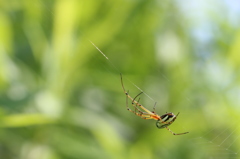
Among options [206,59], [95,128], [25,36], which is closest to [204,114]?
[206,59]

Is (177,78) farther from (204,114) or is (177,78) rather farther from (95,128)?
(95,128)

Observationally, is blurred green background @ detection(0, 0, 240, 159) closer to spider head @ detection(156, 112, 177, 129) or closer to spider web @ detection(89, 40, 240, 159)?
spider web @ detection(89, 40, 240, 159)

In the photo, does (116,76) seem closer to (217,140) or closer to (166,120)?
(166,120)

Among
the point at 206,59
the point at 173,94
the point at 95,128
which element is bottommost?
the point at 95,128

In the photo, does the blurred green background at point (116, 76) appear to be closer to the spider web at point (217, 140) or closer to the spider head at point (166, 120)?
the spider web at point (217, 140)

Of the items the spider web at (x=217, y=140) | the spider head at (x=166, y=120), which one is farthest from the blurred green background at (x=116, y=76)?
the spider head at (x=166, y=120)

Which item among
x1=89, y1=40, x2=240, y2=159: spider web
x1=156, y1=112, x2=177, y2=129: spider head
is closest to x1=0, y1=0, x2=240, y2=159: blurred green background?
x1=89, y1=40, x2=240, y2=159: spider web
